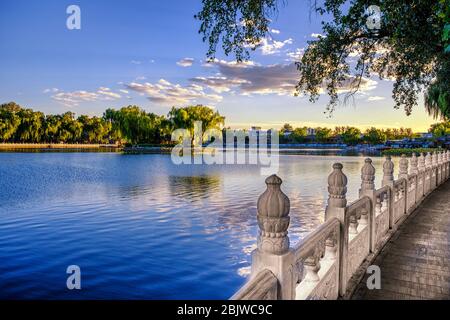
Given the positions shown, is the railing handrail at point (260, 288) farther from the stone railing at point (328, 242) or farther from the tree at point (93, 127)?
the tree at point (93, 127)

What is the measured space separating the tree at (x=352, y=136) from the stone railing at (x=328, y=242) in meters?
170

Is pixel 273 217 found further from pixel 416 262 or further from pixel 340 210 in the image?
pixel 416 262

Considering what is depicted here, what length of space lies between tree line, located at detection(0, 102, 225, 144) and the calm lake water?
215 feet

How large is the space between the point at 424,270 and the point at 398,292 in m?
1.18

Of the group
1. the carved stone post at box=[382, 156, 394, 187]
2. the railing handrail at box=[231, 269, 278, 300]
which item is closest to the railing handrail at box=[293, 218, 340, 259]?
the railing handrail at box=[231, 269, 278, 300]

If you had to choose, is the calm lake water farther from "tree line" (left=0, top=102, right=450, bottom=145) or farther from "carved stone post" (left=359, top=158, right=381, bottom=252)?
"tree line" (left=0, top=102, right=450, bottom=145)

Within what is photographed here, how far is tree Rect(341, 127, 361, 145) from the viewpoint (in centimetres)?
16975

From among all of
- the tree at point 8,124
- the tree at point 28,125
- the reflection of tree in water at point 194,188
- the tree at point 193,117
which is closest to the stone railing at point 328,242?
the reflection of tree in water at point 194,188

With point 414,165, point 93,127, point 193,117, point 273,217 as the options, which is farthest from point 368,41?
point 93,127

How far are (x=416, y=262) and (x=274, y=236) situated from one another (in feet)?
14.9

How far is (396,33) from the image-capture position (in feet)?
24.7

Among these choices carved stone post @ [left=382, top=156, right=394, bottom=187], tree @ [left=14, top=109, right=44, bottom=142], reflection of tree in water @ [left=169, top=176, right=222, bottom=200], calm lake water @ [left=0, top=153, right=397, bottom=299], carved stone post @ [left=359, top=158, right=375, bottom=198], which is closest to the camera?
carved stone post @ [left=359, top=158, right=375, bottom=198]

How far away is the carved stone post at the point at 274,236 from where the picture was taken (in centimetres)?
283

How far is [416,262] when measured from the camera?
6195mm
